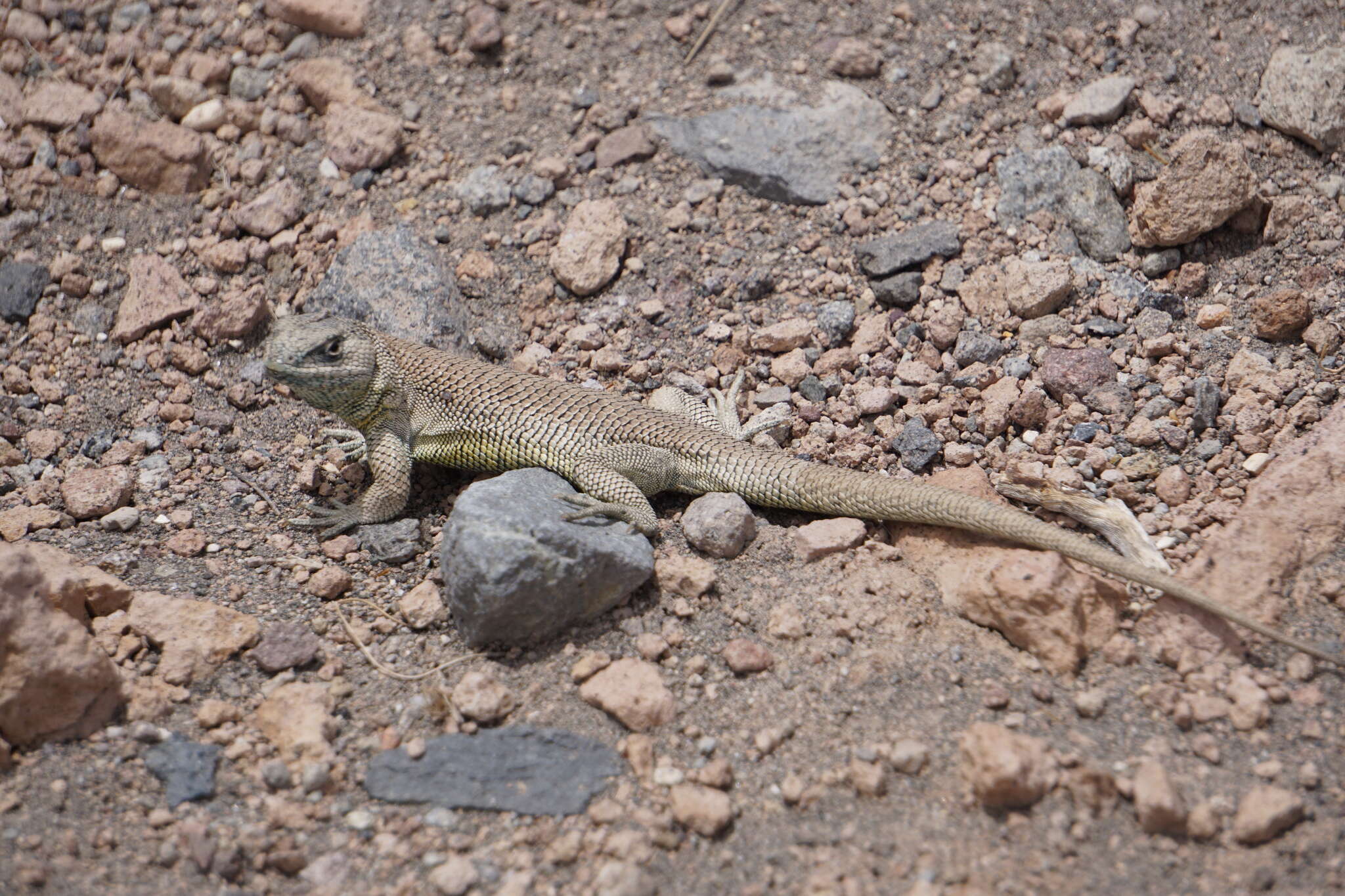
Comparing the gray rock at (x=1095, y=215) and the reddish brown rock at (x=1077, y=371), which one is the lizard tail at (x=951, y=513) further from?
the gray rock at (x=1095, y=215)

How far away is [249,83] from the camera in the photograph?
6711 millimetres

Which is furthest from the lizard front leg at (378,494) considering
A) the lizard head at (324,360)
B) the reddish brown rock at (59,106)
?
the reddish brown rock at (59,106)

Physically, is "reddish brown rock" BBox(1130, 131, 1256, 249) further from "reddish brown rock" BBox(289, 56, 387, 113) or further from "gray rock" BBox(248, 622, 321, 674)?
"reddish brown rock" BBox(289, 56, 387, 113)

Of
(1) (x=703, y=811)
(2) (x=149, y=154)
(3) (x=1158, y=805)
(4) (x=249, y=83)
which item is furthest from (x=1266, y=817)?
(4) (x=249, y=83)

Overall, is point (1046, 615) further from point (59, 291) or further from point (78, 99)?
point (78, 99)

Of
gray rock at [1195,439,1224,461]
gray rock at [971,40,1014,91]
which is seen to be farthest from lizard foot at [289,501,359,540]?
gray rock at [971,40,1014,91]

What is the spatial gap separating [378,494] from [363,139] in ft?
8.73

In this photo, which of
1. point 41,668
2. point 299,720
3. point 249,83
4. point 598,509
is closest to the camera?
point 41,668

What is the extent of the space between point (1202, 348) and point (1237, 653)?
5.92ft

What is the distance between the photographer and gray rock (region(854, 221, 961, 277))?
556 centimetres

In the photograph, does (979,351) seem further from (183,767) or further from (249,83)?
(249,83)

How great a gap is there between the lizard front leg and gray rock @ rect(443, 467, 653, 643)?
2.60 ft

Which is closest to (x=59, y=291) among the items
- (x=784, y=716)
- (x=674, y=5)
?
(x=674, y=5)

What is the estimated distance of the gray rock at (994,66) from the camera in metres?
6.10
